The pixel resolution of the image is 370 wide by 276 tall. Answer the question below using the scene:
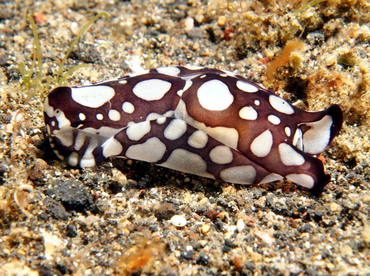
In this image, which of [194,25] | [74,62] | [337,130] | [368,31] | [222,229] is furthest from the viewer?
[194,25]

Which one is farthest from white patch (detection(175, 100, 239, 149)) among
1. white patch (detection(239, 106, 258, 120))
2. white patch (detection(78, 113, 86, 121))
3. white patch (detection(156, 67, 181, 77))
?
white patch (detection(78, 113, 86, 121))

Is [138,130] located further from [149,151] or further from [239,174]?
[239,174]

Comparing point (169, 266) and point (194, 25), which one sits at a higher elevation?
point (194, 25)

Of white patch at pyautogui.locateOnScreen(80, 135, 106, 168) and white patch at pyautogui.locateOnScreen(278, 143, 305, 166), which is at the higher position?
white patch at pyautogui.locateOnScreen(278, 143, 305, 166)

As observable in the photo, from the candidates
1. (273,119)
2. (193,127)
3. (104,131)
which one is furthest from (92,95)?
(273,119)

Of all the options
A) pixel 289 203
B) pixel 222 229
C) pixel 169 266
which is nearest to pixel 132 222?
pixel 169 266

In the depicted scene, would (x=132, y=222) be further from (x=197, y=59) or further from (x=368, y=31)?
(x=368, y=31)

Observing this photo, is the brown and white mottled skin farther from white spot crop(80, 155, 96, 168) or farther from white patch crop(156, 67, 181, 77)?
white patch crop(156, 67, 181, 77)

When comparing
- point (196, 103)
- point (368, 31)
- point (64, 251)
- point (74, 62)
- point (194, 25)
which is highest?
point (368, 31)
